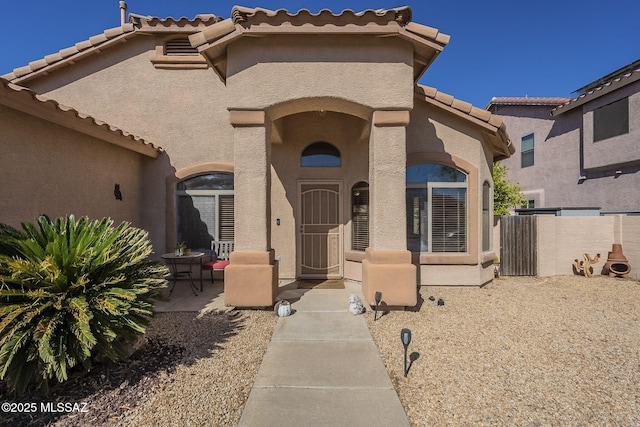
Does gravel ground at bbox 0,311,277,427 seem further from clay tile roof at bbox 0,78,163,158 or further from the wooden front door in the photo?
clay tile roof at bbox 0,78,163,158

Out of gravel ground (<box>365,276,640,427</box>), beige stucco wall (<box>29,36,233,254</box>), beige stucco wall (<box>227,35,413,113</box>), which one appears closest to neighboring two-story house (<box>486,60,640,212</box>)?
gravel ground (<box>365,276,640,427</box>)

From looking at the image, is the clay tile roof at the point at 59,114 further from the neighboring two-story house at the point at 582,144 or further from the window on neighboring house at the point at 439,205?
the neighboring two-story house at the point at 582,144

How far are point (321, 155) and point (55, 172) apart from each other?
5.99 metres

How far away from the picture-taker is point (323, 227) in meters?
7.98

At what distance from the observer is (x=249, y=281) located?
5316 mm

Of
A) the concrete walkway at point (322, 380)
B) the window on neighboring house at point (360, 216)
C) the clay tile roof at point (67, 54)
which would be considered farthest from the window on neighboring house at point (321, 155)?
the clay tile roof at point (67, 54)

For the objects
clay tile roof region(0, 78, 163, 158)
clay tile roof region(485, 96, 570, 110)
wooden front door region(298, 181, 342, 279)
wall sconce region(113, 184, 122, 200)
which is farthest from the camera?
clay tile roof region(485, 96, 570, 110)

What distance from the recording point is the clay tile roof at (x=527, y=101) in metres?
16.1

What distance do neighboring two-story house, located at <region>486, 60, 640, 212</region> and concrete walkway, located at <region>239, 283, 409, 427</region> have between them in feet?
47.3

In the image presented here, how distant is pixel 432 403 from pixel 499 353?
1.70m

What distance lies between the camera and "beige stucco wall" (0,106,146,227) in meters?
4.82

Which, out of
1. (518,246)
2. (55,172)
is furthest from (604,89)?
(55,172)

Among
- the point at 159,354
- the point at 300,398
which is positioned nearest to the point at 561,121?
the point at 300,398

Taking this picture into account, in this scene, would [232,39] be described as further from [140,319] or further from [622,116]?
[622,116]
